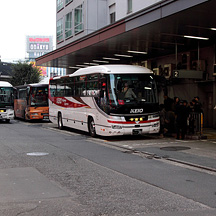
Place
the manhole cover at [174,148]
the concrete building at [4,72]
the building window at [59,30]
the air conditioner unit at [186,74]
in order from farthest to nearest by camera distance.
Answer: the concrete building at [4,72]
the building window at [59,30]
the air conditioner unit at [186,74]
the manhole cover at [174,148]

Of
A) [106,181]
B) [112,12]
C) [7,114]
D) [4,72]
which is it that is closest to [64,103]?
[7,114]

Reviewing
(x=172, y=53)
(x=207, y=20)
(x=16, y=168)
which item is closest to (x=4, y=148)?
(x=16, y=168)

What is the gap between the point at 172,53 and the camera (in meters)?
23.6

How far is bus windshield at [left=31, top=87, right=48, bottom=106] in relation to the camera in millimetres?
27781

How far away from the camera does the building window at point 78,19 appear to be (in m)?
30.8

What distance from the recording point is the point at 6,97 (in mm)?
27250

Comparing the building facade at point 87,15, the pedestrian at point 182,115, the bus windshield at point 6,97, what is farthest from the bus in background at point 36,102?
the pedestrian at point 182,115

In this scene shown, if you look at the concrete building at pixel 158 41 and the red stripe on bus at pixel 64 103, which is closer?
the concrete building at pixel 158 41

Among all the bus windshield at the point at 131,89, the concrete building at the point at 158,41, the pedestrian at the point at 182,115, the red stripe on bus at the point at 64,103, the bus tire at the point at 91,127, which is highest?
the concrete building at the point at 158,41

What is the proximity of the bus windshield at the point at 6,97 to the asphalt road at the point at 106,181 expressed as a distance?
1403cm

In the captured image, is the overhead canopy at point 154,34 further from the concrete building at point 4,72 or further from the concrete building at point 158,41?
the concrete building at point 4,72

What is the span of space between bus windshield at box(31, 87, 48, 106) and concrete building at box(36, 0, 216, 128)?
8.18ft

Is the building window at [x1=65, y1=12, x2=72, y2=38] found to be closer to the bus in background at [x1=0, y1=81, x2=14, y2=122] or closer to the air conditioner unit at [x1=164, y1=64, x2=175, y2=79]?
the bus in background at [x1=0, y1=81, x2=14, y2=122]

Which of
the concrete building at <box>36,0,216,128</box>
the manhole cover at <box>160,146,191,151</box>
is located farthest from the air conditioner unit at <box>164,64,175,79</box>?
the manhole cover at <box>160,146,191,151</box>
